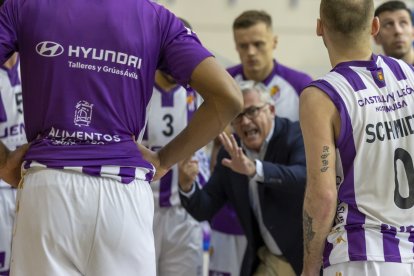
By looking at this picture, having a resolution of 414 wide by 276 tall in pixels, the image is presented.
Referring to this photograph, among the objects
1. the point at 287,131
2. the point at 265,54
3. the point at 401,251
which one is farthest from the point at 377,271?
the point at 265,54

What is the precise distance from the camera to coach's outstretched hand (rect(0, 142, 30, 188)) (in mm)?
2910

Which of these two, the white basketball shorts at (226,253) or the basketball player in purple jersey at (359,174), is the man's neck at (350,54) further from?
the white basketball shorts at (226,253)

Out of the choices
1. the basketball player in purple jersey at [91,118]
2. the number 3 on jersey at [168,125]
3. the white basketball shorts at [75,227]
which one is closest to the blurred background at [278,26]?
the number 3 on jersey at [168,125]

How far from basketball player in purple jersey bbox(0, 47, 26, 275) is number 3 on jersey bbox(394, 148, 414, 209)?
3038 mm

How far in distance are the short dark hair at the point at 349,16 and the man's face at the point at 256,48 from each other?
2783 mm

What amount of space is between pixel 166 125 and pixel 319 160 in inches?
104

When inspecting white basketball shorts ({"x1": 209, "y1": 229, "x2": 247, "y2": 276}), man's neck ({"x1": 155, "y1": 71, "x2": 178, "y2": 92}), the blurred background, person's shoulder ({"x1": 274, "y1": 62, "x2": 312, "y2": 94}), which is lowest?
white basketball shorts ({"x1": 209, "y1": 229, "x2": 247, "y2": 276})

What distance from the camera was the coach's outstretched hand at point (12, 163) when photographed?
291cm

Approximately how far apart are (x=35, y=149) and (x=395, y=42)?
3.65m

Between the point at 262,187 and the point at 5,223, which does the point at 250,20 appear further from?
the point at 5,223

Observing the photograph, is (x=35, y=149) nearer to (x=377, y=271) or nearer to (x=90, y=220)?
(x=90, y=220)

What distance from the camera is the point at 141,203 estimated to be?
2.82 m

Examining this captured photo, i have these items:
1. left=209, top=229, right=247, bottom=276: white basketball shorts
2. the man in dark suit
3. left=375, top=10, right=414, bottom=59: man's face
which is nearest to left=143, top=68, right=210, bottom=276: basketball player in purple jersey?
left=209, top=229, right=247, bottom=276: white basketball shorts

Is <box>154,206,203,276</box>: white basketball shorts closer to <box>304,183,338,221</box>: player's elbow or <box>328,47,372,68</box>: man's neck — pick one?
<box>304,183,338,221</box>: player's elbow
